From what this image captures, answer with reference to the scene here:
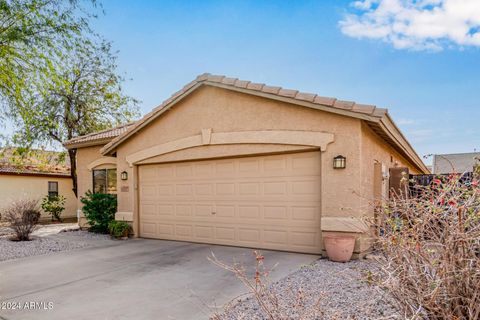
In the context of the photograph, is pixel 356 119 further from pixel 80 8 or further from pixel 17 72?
pixel 17 72

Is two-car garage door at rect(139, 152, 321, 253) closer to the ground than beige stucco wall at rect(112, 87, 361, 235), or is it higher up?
closer to the ground

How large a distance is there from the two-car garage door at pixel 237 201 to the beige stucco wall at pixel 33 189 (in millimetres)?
11236

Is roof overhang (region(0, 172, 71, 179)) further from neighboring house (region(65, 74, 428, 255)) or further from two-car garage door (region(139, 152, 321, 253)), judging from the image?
two-car garage door (region(139, 152, 321, 253))

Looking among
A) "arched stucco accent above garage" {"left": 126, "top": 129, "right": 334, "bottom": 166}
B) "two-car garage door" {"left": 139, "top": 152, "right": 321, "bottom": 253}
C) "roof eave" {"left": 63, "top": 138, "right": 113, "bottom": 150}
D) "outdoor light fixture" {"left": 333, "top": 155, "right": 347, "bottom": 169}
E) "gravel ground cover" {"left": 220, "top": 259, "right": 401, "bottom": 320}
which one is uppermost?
"roof eave" {"left": 63, "top": 138, "right": 113, "bottom": 150}

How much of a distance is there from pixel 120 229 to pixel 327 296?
8182mm

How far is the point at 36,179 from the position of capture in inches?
814

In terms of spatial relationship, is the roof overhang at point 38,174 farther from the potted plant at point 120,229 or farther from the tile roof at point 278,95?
the tile roof at point 278,95

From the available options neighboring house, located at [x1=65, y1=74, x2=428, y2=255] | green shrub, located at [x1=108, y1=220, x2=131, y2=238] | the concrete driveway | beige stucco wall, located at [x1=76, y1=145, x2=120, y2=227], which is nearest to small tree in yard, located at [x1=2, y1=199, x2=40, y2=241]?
green shrub, located at [x1=108, y1=220, x2=131, y2=238]

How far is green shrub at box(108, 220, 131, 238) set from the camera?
10.9 m

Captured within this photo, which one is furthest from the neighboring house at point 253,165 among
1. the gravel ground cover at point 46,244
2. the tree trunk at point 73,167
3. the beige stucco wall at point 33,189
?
the beige stucco wall at point 33,189

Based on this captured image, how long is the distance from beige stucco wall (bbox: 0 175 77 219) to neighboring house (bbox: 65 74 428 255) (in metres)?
11.2

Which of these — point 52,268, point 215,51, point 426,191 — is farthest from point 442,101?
point 52,268

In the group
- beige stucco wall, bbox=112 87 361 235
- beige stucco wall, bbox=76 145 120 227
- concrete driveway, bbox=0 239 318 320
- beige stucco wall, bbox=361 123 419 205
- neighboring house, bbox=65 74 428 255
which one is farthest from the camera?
beige stucco wall, bbox=76 145 120 227

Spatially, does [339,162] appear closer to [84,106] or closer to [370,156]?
[370,156]
